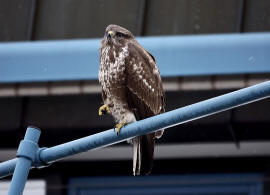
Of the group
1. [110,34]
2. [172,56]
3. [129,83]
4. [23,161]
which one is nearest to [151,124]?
[23,161]

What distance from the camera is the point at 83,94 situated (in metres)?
9.93

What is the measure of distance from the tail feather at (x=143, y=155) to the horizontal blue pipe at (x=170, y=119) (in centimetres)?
113

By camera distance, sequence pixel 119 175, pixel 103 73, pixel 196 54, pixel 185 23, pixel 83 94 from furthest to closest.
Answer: pixel 119 175
pixel 185 23
pixel 83 94
pixel 196 54
pixel 103 73

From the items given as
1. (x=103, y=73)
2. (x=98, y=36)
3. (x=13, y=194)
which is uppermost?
(x=98, y=36)

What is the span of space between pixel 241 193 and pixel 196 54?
2756mm

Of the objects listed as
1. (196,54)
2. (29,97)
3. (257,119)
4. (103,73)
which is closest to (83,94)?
(29,97)

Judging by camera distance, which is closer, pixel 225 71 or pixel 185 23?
pixel 225 71

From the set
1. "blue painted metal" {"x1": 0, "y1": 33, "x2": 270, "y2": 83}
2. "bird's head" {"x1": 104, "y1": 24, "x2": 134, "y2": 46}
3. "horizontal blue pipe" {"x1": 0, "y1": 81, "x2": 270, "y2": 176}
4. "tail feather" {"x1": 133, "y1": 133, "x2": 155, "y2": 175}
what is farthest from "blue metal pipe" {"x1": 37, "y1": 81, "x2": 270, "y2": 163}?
"blue painted metal" {"x1": 0, "y1": 33, "x2": 270, "y2": 83}

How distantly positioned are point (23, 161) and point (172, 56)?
4772 millimetres

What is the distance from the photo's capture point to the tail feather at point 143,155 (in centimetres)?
568

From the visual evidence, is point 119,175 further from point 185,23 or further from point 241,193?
point 185,23

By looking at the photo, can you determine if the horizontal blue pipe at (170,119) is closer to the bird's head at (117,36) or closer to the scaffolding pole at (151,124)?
the scaffolding pole at (151,124)

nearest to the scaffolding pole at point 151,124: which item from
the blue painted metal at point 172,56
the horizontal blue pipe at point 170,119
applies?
the horizontal blue pipe at point 170,119

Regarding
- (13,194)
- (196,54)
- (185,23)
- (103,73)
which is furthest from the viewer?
(185,23)
